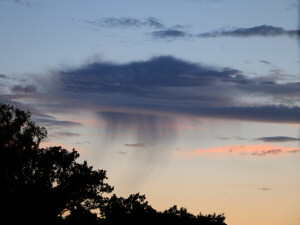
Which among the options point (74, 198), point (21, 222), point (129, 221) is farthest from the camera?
point (74, 198)

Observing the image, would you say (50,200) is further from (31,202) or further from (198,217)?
(198,217)

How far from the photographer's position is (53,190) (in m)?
76.8

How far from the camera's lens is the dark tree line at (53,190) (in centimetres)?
6869

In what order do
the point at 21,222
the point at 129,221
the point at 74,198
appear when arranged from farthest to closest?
the point at 74,198, the point at 129,221, the point at 21,222

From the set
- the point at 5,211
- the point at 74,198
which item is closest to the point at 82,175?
the point at 74,198

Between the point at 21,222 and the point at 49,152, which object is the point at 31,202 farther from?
the point at 49,152

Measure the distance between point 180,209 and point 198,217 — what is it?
2657 millimetres

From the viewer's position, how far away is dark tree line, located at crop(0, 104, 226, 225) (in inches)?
2704

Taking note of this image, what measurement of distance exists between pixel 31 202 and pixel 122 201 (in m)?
13.1

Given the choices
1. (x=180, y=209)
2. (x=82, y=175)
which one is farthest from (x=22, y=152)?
(x=180, y=209)

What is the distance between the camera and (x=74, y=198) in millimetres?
76562

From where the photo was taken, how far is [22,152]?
78812 millimetres

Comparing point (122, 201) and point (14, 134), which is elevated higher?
point (14, 134)

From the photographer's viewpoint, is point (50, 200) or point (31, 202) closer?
point (31, 202)
